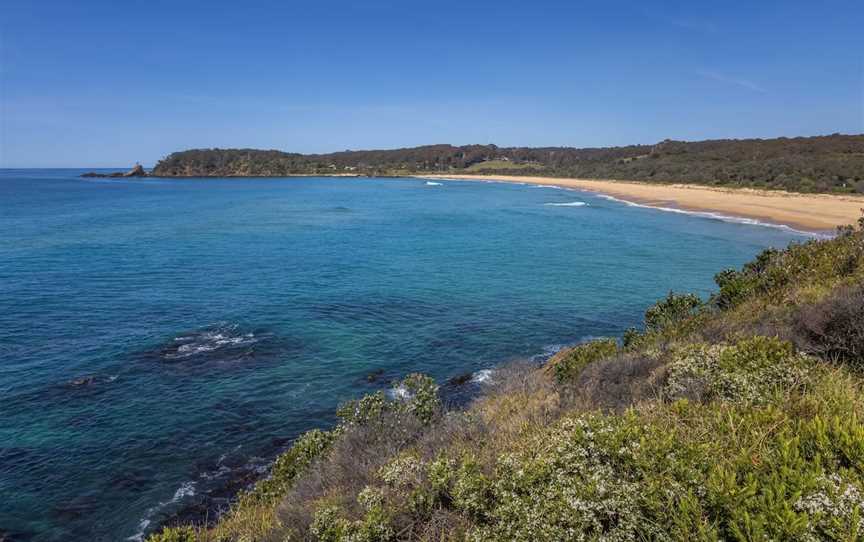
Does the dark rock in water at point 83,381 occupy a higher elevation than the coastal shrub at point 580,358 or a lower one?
lower

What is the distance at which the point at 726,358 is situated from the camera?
754 centimetres

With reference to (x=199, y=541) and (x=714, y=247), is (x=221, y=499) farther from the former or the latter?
(x=714, y=247)

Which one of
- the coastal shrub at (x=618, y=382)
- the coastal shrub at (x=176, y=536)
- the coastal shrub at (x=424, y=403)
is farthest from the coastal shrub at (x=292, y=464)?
the coastal shrub at (x=618, y=382)

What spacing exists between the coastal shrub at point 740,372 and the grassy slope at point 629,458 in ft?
0.08

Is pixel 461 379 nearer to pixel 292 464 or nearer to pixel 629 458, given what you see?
pixel 292 464

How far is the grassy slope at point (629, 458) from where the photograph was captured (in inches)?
160

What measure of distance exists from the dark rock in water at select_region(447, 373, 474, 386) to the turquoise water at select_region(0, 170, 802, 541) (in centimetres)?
69

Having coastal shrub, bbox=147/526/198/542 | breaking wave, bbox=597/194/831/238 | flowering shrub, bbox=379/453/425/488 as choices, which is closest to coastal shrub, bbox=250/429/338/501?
coastal shrub, bbox=147/526/198/542

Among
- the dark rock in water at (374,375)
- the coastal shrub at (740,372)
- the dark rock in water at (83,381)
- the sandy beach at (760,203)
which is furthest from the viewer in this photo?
the sandy beach at (760,203)

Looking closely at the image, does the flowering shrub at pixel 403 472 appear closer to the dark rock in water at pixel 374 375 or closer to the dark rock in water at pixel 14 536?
the dark rock in water at pixel 14 536

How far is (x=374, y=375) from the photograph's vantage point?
16641 mm

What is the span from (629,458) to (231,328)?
1961 cm

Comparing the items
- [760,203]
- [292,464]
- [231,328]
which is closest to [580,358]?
[292,464]

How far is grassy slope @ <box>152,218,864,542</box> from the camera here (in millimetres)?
4055
